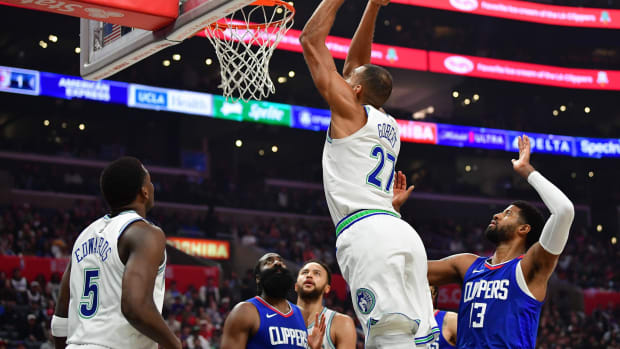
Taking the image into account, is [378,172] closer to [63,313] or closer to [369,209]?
[369,209]

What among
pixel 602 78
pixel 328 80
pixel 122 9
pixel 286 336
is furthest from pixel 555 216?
pixel 602 78

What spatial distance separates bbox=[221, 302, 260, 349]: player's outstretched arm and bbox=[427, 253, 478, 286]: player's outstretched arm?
123cm

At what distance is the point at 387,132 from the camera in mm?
4008

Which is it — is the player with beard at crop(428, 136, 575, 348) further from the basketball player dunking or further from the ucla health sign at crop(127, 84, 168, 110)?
the ucla health sign at crop(127, 84, 168, 110)

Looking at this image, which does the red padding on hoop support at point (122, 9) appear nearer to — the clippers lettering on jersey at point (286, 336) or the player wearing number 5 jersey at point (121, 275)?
the player wearing number 5 jersey at point (121, 275)

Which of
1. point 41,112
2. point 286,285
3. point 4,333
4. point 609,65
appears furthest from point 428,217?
Answer: point 286,285

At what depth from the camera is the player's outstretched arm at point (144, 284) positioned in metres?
3.24

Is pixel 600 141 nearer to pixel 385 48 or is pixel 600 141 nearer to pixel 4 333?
pixel 385 48

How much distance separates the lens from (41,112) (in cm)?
2509

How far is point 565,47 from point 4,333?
25.7 metres

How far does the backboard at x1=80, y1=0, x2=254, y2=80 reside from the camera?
15.7 ft

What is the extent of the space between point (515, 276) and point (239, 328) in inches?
72.6

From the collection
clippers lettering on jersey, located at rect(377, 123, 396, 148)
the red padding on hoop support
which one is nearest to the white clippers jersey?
clippers lettering on jersey, located at rect(377, 123, 396, 148)

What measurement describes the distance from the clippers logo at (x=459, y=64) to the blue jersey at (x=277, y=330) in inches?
873
